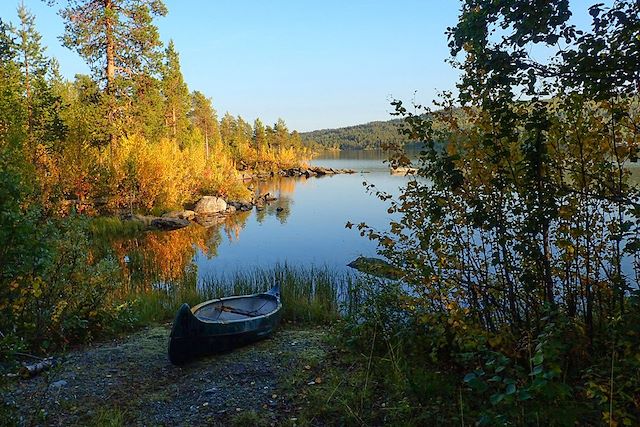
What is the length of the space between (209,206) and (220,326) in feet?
71.3

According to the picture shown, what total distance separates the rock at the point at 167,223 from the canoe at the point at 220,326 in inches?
587

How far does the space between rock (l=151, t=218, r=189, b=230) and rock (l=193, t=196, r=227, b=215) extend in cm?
416

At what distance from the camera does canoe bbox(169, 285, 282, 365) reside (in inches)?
223

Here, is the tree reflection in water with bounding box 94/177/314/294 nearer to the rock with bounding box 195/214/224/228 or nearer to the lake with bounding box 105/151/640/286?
the lake with bounding box 105/151/640/286

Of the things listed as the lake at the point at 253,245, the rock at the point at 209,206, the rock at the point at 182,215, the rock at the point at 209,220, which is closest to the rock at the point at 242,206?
the lake at the point at 253,245

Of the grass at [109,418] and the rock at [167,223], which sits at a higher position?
the grass at [109,418]

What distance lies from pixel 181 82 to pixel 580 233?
45247mm

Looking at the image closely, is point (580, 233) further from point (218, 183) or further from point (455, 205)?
point (218, 183)

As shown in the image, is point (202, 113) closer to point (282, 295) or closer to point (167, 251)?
point (167, 251)

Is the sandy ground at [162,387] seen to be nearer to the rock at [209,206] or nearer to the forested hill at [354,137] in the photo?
the rock at [209,206]

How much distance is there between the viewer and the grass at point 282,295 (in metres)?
8.11

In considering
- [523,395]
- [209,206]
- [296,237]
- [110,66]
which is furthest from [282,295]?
[209,206]

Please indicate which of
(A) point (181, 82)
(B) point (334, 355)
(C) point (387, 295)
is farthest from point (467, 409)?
(A) point (181, 82)

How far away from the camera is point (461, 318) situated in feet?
11.7
